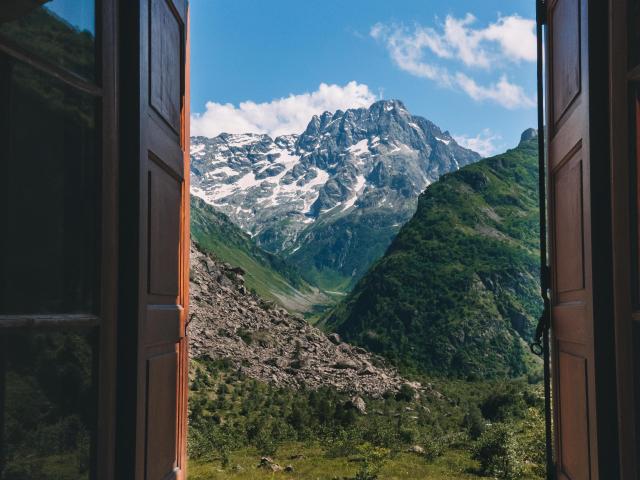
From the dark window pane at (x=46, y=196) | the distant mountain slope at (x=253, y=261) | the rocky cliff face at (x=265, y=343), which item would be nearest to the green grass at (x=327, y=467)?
the dark window pane at (x=46, y=196)

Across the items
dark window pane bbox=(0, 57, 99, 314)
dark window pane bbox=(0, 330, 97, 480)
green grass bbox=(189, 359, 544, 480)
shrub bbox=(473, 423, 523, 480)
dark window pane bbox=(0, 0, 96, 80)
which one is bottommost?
green grass bbox=(189, 359, 544, 480)

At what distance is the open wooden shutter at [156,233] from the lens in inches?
97.7

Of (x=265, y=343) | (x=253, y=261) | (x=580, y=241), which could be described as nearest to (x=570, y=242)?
(x=580, y=241)

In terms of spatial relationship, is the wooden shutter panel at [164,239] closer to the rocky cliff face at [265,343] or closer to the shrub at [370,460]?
the shrub at [370,460]

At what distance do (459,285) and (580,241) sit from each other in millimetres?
56075

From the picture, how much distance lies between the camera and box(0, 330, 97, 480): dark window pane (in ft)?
6.60

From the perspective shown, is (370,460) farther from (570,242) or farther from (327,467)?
(570,242)

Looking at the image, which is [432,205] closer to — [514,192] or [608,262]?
[514,192]

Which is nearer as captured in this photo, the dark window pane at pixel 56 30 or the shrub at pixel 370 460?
the dark window pane at pixel 56 30

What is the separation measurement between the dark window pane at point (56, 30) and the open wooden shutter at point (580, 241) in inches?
75.7

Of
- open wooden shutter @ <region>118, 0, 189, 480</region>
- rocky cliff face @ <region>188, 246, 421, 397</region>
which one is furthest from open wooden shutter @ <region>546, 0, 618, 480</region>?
rocky cliff face @ <region>188, 246, 421, 397</region>

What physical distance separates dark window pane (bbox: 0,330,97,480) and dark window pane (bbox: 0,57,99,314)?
0.42ft

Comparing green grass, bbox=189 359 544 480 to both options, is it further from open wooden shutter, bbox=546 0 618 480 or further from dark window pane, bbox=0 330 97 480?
dark window pane, bbox=0 330 97 480

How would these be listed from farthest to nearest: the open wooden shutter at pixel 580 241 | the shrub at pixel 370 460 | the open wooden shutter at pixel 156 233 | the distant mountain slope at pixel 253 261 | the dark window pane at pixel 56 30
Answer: the distant mountain slope at pixel 253 261 → the shrub at pixel 370 460 → the open wooden shutter at pixel 156 233 → the open wooden shutter at pixel 580 241 → the dark window pane at pixel 56 30
